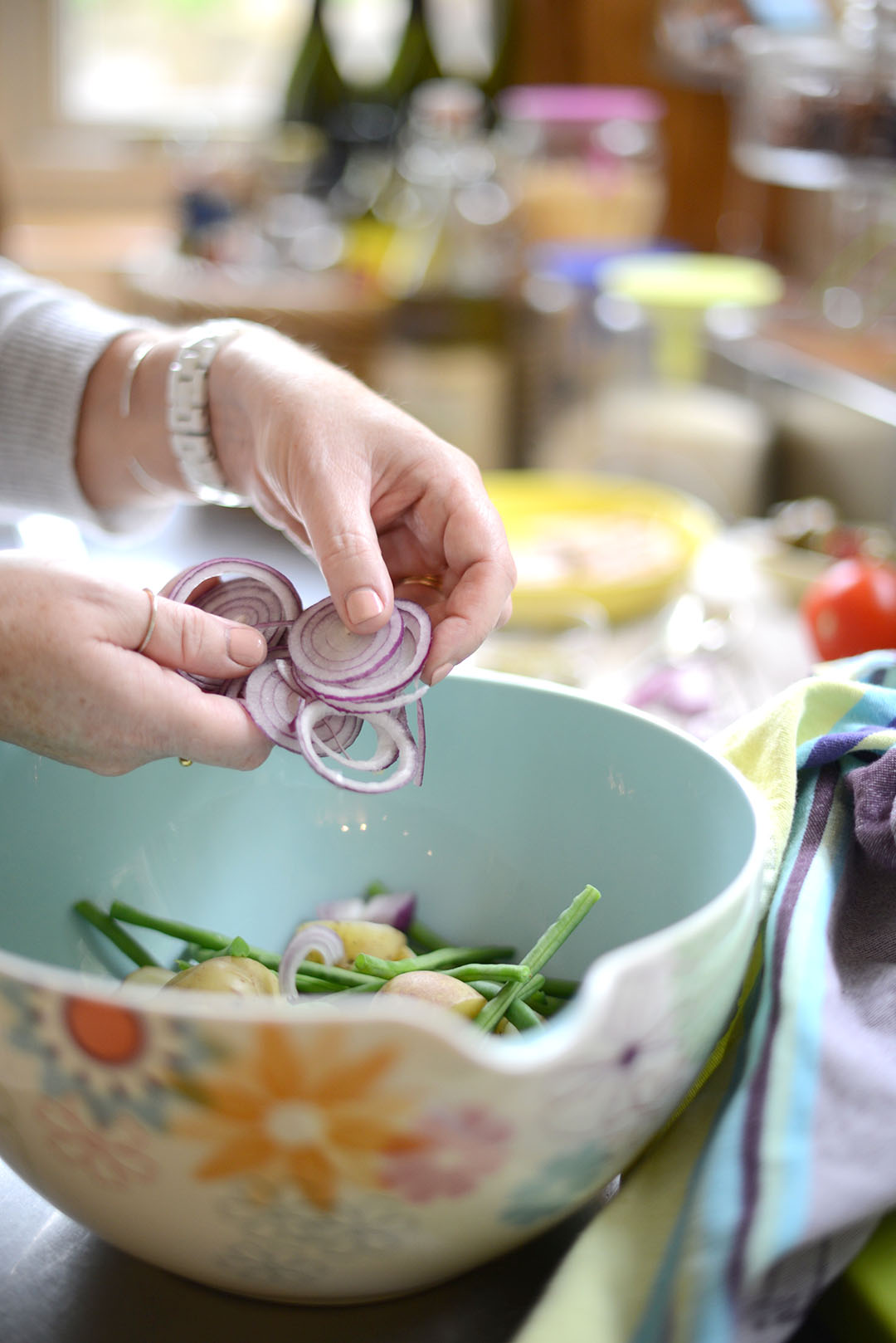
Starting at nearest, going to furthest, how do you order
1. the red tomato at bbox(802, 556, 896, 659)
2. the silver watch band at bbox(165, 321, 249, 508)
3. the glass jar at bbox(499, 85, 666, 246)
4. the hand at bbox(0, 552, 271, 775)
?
the hand at bbox(0, 552, 271, 775) → the silver watch band at bbox(165, 321, 249, 508) → the red tomato at bbox(802, 556, 896, 659) → the glass jar at bbox(499, 85, 666, 246)

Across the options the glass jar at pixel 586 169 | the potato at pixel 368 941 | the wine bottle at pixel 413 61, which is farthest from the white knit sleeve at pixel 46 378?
the wine bottle at pixel 413 61

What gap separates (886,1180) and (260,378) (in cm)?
47

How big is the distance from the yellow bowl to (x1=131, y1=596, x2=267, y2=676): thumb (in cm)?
59

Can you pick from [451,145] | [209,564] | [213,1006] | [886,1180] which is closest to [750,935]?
[886,1180]

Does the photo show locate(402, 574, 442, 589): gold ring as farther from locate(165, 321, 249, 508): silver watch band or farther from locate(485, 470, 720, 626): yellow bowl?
locate(485, 470, 720, 626): yellow bowl

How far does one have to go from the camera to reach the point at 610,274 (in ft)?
6.09

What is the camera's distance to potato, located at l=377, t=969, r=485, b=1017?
0.49m

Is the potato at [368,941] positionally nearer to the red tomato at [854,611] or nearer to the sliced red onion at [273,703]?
the sliced red onion at [273,703]

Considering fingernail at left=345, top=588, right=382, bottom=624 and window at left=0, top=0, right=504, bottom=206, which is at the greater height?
fingernail at left=345, top=588, right=382, bottom=624

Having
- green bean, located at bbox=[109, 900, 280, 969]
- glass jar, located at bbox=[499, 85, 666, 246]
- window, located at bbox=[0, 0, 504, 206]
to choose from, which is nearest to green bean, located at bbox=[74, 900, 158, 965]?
green bean, located at bbox=[109, 900, 280, 969]

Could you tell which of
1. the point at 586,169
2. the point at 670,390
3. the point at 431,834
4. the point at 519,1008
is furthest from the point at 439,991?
the point at 586,169

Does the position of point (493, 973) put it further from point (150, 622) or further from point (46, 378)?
point (46, 378)

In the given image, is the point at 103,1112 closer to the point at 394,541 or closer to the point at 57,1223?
the point at 57,1223

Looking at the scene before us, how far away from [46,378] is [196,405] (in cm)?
17
